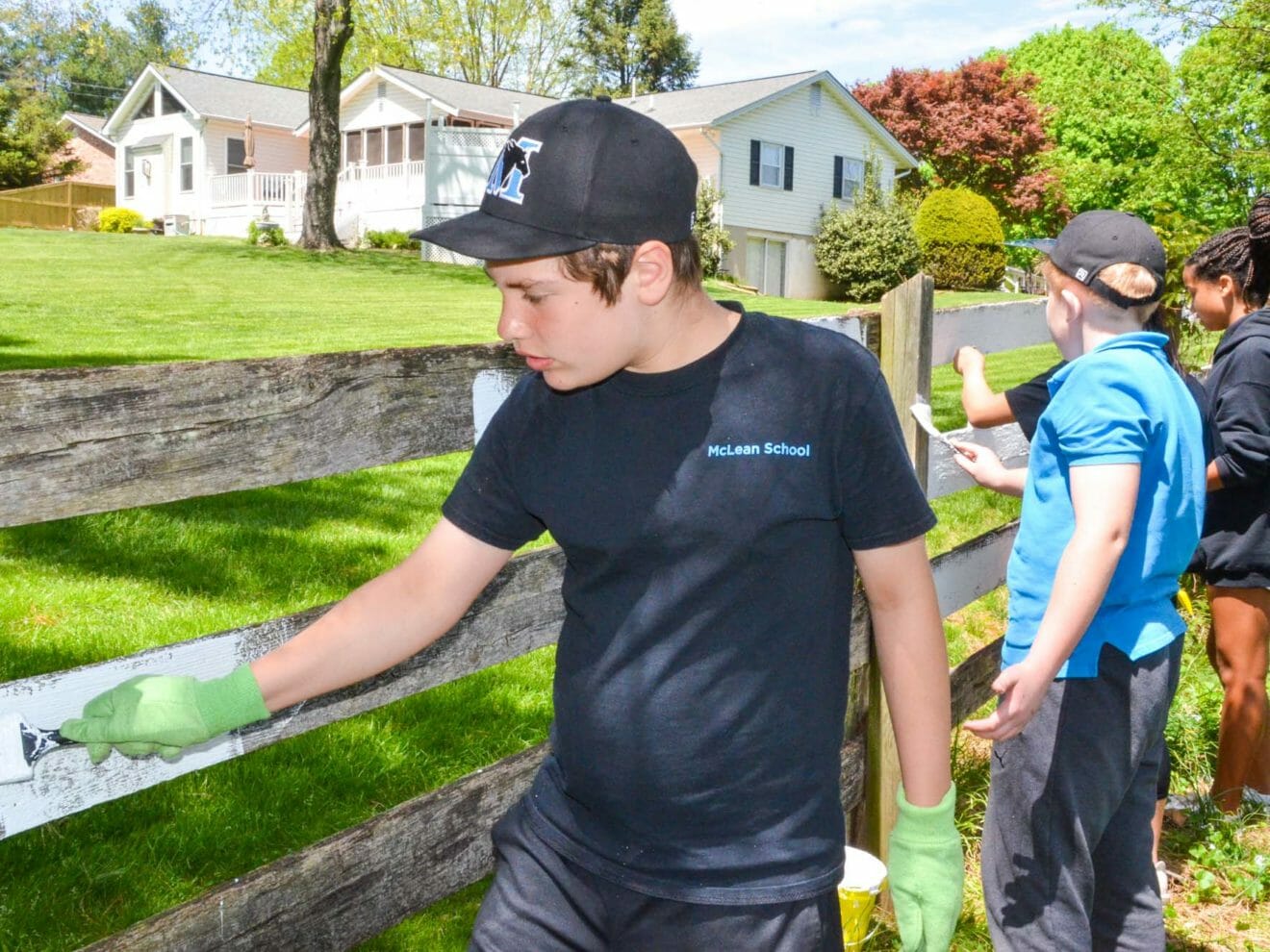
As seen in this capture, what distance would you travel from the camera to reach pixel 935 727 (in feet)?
6.40

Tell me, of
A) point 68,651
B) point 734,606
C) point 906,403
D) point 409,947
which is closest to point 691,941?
point 734,606

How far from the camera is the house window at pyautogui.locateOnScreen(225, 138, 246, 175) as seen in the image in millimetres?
39688

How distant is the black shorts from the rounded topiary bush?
34.0 meters

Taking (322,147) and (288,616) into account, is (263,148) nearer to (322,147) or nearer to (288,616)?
(322,147)

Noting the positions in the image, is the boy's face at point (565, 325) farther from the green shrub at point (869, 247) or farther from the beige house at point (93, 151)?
the beige house at point (93, 151)

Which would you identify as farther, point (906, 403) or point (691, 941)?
point (906, 403)

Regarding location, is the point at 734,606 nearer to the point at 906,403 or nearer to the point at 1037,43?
the point at 906,403

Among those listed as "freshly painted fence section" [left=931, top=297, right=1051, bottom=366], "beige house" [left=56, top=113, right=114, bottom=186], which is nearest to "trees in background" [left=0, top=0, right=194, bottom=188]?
"beige house" [left=56, top=113, right=114, bottom=186]

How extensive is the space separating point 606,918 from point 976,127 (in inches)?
1890

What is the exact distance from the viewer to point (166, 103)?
41812mm

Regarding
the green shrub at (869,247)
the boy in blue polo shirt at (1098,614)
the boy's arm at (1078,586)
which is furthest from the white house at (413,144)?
the boy's arm at (1078,586)

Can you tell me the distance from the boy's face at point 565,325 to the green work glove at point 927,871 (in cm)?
87

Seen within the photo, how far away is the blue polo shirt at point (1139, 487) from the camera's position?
2578 mm

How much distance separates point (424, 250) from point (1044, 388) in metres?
29.0
